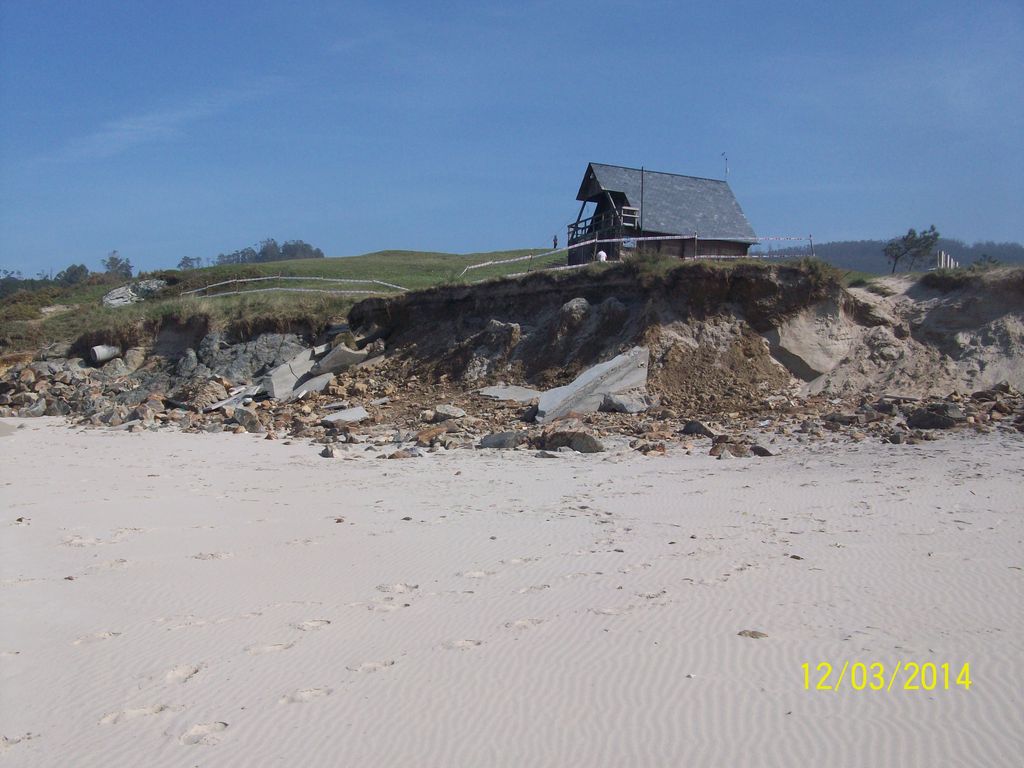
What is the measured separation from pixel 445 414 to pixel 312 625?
10.3m

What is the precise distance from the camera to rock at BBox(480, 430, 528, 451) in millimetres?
11906

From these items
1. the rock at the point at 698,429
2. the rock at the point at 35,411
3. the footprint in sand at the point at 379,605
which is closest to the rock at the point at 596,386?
the rock at the point at 698,429

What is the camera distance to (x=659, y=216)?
24.1 metres

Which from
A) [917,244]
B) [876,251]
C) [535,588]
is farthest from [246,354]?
[876,251]

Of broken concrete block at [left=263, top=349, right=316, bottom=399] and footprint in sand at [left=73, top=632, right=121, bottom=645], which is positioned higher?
broken concrete block at [left=263, top=349, right=316, bottom=399]

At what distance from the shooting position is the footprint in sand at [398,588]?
529 cm

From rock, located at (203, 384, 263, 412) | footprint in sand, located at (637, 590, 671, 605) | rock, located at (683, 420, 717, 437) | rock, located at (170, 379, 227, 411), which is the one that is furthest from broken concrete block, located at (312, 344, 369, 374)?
footprint in sand, located at (637, 590, 671, 605)

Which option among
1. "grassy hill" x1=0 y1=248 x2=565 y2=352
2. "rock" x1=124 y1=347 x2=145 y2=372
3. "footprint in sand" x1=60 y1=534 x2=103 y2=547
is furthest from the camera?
"rock" x1=124 y1=347 x2=145 y2=372

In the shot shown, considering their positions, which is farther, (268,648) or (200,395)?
(200,395)

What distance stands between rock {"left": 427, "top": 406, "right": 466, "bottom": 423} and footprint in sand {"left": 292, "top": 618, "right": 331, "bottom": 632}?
10.0 m

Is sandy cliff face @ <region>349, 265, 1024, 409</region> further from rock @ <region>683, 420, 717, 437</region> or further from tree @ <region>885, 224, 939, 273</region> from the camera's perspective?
tree @ <region>885, 224, 939, 273</region>

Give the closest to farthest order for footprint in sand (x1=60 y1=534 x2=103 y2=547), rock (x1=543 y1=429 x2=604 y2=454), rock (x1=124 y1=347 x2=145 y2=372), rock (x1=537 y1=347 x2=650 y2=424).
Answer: footprint in sand (x1=60 y1=534 x2=103 y2=547) → rock (x1=543 y1=429 x2=604 y2=454) → rock (x1=537 y1=347 x2=650 y2=424) → rock (x1=124 y1=347 x2=145 y2=372)

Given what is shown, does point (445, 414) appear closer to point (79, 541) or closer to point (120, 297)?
point (79, 541)

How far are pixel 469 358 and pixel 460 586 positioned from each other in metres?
13.5
